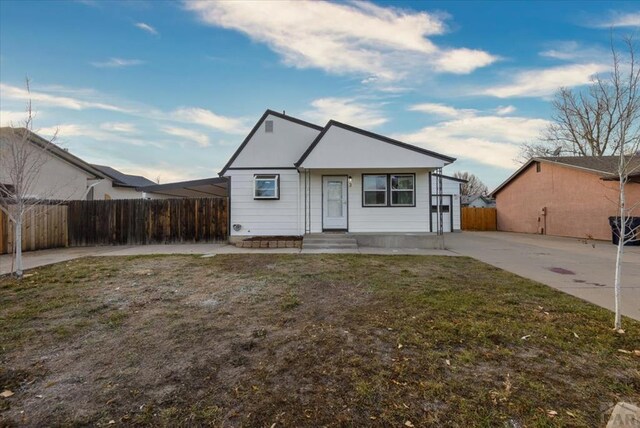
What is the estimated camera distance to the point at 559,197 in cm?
1838

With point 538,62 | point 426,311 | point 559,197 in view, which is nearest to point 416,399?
point 426,311

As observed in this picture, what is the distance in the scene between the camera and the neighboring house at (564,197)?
15.6m

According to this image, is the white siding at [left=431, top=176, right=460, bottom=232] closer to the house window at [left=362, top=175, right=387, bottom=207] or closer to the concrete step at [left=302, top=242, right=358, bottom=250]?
the house window at [left=362, top=175, right=387, bottom=207]

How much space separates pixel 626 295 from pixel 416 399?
5456 millimetres

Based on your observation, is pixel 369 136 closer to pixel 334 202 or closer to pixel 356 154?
pixel 356 154

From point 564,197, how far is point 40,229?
1012 inches

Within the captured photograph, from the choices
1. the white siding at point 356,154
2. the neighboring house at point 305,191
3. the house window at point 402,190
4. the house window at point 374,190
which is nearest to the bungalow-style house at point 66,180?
the neighboring house at point 305,191

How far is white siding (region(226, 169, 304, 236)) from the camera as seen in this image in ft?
42.3

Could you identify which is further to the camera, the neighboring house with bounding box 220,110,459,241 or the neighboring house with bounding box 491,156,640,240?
the neighboring house with bounding box 491,156,640,240

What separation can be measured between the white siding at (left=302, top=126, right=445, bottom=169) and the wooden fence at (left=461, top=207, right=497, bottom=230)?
50.4 ft

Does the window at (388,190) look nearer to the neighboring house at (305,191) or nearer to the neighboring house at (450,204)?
the neighboring house at (305,191)

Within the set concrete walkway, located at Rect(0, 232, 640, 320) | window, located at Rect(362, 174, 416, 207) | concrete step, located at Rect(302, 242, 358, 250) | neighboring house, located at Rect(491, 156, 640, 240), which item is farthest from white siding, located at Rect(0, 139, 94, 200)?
neighboring house, located at Rect(491, 156, 640, 240)

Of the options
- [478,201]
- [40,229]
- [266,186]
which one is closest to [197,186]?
[266,186]

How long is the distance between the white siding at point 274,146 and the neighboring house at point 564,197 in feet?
42.9
